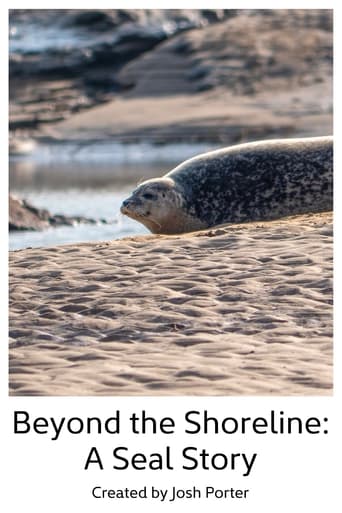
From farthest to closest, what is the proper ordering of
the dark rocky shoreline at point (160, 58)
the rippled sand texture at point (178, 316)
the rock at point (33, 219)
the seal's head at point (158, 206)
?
1. the dark rocky shoreline at point (160, 58)
2. the rock at point (33, 219)
3. the seal's head at point (158, 206)
4. the rippled sand texture at point (178, 316)

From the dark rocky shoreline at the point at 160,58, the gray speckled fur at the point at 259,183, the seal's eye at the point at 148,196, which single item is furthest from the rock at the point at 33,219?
the dark rocky shoreline at the point at 160,58

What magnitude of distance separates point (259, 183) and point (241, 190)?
6.0 inches

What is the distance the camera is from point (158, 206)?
30.0 feet

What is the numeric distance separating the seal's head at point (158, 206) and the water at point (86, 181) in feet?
2.89

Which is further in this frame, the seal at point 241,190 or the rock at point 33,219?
the rock at point 33,219

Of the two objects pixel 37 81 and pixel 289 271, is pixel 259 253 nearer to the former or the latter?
pixel 289 271

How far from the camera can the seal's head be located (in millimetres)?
9047

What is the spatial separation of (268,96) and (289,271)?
22.3 m

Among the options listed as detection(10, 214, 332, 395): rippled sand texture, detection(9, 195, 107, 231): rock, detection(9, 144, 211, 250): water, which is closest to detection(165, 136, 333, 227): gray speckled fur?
detection(9, 144, 211, 250): water

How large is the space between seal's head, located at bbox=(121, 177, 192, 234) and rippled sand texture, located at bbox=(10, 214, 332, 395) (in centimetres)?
158

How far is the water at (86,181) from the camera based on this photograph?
10.9m

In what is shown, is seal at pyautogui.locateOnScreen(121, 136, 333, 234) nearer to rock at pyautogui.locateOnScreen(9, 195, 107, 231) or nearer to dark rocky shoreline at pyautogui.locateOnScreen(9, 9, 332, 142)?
rock at pyautogui.locateOnScreen(9, 195, 107, 231)

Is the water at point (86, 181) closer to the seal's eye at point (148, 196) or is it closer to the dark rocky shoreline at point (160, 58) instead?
the seal's eye at point (148, 196)
